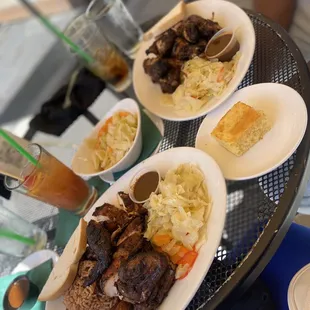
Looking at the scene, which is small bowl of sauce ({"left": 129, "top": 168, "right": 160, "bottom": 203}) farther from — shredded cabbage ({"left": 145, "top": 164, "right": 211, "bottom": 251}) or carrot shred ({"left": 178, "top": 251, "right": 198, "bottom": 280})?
carrot shred ({"left": 178, "top": 251, "right": 198, "bottom": 280})

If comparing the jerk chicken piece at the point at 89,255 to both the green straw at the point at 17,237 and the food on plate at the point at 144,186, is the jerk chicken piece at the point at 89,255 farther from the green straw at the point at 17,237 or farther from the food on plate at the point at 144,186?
the green straw at the point at 17,237

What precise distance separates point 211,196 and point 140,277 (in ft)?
1.07

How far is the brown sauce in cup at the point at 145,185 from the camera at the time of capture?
4.78 feet

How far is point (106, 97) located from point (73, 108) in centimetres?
23

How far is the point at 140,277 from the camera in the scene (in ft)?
3.89

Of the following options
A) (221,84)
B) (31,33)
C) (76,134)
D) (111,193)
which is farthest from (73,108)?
(31,33)

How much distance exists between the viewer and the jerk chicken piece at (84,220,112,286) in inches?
50.6

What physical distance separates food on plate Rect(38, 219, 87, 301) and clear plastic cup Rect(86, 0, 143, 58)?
3.36ft

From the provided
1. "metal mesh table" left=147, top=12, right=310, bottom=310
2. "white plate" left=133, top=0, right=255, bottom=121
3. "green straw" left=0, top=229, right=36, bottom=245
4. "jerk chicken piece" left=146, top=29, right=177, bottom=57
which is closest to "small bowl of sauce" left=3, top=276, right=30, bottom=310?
"green straw" left=0, top=229, right=36, bottom=245

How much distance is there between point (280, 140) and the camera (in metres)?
1.35

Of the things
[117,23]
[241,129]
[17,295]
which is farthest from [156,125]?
[17,295]

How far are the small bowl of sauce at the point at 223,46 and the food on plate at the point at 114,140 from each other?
0.40m

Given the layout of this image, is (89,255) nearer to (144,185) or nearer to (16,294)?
(144,185)

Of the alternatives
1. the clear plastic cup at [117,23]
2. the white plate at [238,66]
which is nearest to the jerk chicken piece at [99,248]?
the white plate at [238,66]
